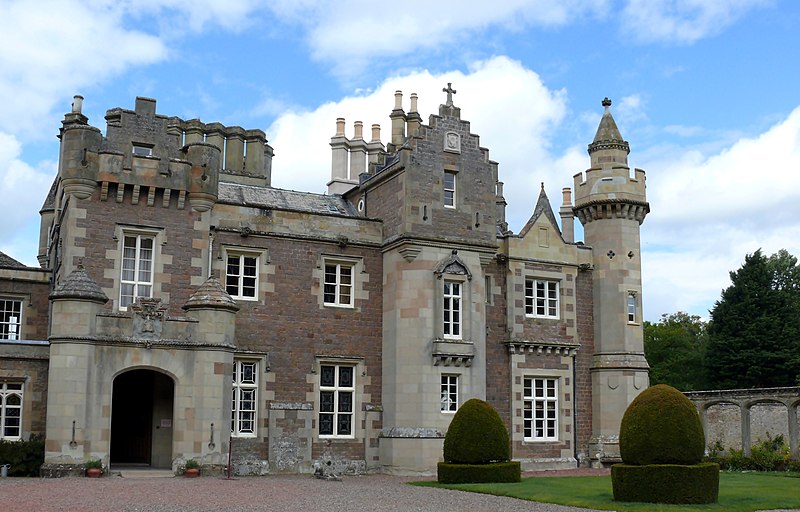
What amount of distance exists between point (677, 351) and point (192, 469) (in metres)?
48.7

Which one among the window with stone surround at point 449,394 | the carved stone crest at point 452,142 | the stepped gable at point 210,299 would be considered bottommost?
the window with stone surround at point 449,394

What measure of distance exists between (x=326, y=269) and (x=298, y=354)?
312cm

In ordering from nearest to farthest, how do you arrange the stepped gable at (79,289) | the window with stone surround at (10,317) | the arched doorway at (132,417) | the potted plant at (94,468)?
the potted plant at (94,468), the stepped gable at (79,289), the arched doorway at (132,417), the window with stone surround at (10,317)

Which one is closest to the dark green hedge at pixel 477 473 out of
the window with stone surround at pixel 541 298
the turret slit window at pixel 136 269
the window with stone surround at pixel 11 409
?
the window with stone surround at pixel 541 298

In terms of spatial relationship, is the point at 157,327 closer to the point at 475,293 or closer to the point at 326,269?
the point at 326,269

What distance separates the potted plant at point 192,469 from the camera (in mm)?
24234

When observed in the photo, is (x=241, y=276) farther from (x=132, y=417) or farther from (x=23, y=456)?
(x=23, y=456)

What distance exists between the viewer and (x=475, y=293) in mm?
29922

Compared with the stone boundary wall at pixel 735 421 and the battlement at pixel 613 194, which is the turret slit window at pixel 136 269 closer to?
the battlement at pixel 613 194

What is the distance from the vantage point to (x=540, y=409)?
107ft

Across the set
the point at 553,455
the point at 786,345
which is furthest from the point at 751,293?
the point at 553,455

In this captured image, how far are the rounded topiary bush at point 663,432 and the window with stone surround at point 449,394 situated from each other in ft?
32.2

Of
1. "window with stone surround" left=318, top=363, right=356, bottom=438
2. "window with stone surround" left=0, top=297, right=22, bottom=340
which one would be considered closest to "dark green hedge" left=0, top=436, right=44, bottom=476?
"window with stone surround" left=0, top=297, right=22, bottom=340

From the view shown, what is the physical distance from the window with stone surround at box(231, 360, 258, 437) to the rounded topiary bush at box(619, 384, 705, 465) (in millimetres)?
12267
